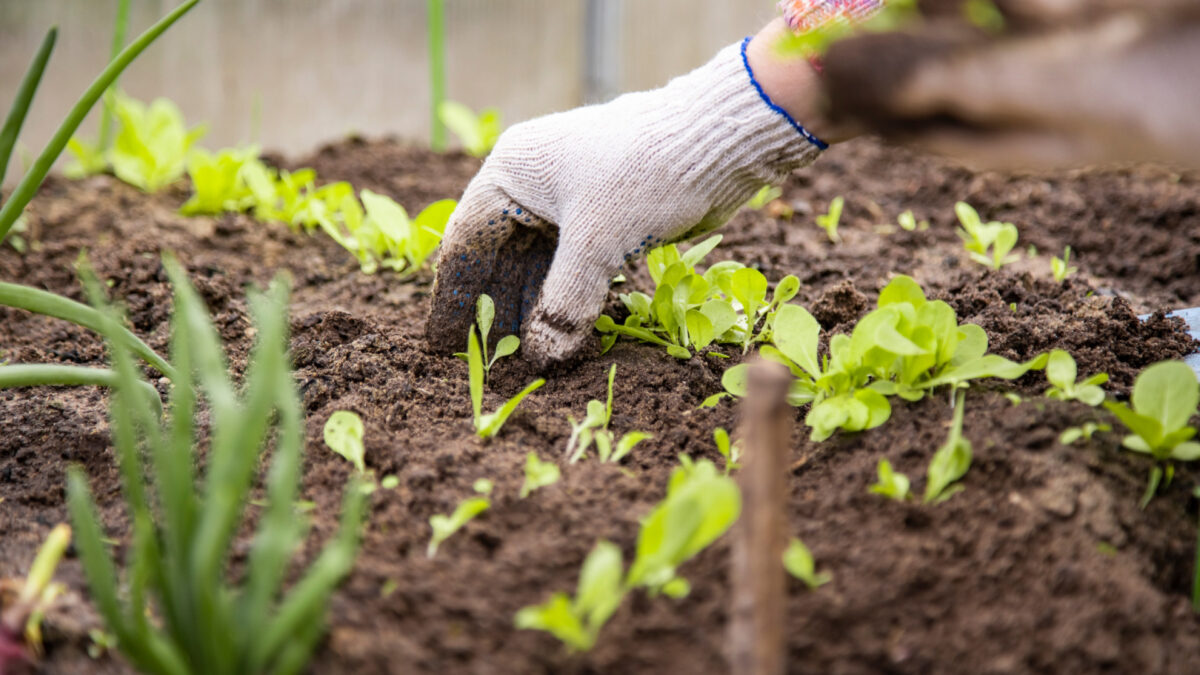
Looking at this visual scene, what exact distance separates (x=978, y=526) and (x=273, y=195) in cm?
151

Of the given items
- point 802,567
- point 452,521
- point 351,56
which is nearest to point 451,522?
point 452,521

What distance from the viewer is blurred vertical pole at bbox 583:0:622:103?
10.7ft

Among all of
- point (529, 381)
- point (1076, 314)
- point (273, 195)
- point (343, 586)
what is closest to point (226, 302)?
point (273, 195)

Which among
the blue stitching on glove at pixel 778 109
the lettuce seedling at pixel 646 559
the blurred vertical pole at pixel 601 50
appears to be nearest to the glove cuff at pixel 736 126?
the blue stitching on glove at pixel 778 109

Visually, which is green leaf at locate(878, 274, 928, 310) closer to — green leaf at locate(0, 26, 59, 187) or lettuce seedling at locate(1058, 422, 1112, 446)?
lettuce seedling at locate(1058, 422, 1112, 446)

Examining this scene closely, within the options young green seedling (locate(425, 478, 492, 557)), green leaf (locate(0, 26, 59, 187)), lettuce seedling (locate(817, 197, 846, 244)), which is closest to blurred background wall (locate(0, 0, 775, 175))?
→ lettuce seedling (locate(817, 197, 846, 244))

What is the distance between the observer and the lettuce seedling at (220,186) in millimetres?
1779

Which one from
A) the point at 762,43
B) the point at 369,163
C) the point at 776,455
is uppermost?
the point at 762,43

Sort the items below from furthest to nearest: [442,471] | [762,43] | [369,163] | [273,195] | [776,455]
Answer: [369,163] < [273,195] < [762,43] < [442,471] < [776,455]

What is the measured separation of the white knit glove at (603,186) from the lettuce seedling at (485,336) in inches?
0.7

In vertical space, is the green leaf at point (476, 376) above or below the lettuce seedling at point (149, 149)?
above

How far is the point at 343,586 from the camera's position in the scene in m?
0.69

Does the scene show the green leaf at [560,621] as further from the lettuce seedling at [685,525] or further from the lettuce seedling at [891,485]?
the lettuce seedling at [891,485]

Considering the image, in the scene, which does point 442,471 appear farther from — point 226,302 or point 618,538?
point 226,302
